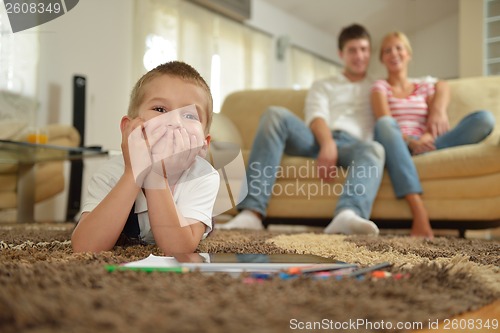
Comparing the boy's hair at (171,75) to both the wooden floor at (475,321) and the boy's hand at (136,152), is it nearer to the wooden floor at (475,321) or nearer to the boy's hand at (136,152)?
the boy's hand at (136,152)

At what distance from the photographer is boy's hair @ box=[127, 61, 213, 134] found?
798mm

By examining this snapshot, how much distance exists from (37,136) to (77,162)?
18.5 inches

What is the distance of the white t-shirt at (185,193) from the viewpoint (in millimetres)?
767

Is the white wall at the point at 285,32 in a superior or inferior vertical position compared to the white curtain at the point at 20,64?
superior

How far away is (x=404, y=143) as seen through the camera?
5.34ft

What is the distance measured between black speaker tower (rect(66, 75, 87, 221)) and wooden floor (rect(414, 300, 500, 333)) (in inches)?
92.0

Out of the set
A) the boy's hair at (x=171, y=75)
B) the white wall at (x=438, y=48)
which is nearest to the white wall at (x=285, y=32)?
the white wall at (x=438, y=48)

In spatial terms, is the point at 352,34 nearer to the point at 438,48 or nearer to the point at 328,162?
the point at 328,162

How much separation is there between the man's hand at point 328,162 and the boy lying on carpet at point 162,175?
2.98 ft

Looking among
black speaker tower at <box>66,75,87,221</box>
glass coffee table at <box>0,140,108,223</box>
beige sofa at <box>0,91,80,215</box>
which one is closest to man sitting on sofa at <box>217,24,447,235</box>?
glass coffee table at <box>0,140,108,223</box>

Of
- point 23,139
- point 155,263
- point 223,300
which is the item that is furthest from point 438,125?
point 23,139

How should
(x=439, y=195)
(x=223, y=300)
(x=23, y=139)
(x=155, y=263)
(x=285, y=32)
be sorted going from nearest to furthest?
(x=223, y=300), (x=155, y=263), (x=439, y=195), (x=23, y=139), (x=285, y=32)

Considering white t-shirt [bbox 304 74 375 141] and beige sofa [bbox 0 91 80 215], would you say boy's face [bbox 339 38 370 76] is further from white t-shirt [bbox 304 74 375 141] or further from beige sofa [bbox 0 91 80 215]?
beige sofa [bbox 0 91 80 215]

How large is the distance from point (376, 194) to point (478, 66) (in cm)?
225
